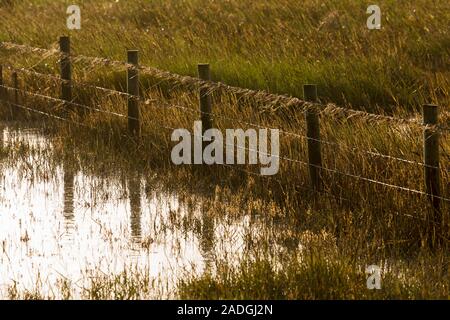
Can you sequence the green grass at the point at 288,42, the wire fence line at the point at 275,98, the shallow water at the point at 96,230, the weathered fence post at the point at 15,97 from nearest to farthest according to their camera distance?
the shallow water at the point at 96,230
the wire fence line at the point at 275,98
the green grass at the point at 288,42
the weathered fence post at the point at 15,97

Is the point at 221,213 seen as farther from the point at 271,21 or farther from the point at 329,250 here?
the point at 271,21

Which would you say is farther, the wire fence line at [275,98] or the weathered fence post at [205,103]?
the weathered fence post at [205,103]

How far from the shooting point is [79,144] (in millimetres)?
12133

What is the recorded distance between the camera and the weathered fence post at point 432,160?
8.06m

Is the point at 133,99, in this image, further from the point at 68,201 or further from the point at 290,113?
the point at 68,201

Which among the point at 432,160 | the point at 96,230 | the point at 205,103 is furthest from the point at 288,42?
the point at 432,160

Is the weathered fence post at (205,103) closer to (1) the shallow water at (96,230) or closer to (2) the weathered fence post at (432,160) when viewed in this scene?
(1) the shallow water at (96,230)

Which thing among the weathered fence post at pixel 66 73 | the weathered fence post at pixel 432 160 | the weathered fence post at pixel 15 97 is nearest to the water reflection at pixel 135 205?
the weathered fence post at pixel 432 160

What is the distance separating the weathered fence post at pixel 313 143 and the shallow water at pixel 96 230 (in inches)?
28.0

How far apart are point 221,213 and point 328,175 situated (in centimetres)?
98

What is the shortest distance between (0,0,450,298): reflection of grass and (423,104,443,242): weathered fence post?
14 cm

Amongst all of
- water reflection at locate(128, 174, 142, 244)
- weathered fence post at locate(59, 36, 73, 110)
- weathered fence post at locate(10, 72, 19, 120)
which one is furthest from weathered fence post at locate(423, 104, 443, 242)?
weathered fence post at locate(10, 72, 19, 120)

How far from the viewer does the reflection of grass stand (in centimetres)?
700
